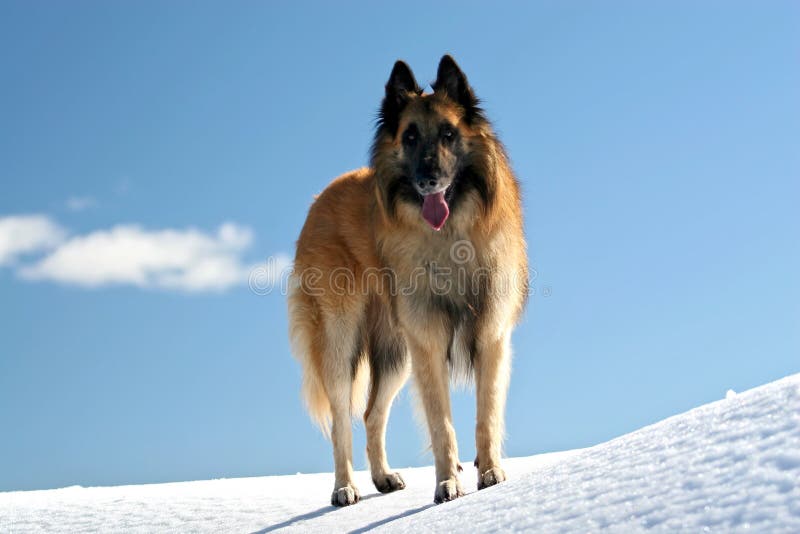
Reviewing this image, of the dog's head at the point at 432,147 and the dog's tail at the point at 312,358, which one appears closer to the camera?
the dog's head at the point at 432,147

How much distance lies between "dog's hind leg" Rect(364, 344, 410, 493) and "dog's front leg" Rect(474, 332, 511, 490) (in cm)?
122

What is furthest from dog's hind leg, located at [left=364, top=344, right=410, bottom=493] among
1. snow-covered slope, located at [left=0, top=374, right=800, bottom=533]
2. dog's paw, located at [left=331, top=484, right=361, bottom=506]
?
snow-covered slope, located at [left=0, top=374, right=800, bottom=533]

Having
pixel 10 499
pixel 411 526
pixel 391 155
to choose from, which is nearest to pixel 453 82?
pixel 391 155

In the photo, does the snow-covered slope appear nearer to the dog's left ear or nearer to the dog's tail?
the dog's tail

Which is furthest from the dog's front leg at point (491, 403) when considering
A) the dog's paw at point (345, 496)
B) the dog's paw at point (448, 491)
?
the dog's paw at point (345, 496)

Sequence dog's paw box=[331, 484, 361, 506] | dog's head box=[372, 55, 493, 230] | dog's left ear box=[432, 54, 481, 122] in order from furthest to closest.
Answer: dog's paw box=[331, 484, 361, 506] → dog's left ear box=[432, 54, 481, 122] → dog's head box=[372, 55, 493, 230]

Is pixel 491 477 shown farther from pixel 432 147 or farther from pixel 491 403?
pixel 432 147

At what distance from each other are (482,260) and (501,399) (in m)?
0.87

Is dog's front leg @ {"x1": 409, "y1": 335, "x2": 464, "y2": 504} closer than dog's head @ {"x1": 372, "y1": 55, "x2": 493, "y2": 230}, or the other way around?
dog's front leg @ {"x1": 409, "y1": 335, "x2": 464, "y2": 504}

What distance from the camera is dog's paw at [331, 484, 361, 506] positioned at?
5316 mm

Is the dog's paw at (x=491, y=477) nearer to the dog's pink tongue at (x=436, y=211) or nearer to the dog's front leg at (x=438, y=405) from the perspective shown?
the dog's front leg at (x=438, y=405)

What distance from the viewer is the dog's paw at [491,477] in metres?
4.54

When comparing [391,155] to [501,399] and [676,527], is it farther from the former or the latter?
[676,527]

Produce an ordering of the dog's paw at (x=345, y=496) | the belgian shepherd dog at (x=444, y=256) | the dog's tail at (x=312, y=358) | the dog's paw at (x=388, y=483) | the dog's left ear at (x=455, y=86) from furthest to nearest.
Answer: the dog's tail at (x=312, y=358) < the dog's paw at (x=388, y=483) < the dog's paw at (x=345, y=496) < the dog's left ear at (x=455, y=86) < the belgian shepherd dog at (x=444, y=256)
